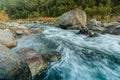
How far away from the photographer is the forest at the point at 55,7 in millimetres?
23984

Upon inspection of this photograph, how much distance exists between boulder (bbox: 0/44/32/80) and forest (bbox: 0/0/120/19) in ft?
57.9

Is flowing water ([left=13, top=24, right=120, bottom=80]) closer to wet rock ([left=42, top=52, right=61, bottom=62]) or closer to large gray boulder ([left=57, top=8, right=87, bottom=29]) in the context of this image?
wet rock ([left=42, top=52, right=61, bottom=62])

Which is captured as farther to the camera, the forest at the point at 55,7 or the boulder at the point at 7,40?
the forest at the point at 55,7

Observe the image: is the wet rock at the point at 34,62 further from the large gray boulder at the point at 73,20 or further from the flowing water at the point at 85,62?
the large gray boulder at the point at 73,20

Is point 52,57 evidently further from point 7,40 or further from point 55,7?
point 55,7

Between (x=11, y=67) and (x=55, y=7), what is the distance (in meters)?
27.7

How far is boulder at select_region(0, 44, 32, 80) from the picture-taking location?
508 cm

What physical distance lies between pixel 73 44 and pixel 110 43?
1.76m

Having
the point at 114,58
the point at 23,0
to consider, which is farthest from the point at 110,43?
the point at 23,0

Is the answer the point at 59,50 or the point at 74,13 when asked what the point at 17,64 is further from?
the point at 74,13

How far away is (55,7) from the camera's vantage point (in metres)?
32.4

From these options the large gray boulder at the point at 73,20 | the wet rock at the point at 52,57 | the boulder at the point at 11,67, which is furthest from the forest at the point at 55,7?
the boulder at the point at 11,67

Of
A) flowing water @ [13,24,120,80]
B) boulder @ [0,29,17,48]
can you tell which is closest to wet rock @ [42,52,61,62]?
flowing water @ [13,24,120,80]

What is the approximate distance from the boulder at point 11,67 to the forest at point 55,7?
57.9 ft
